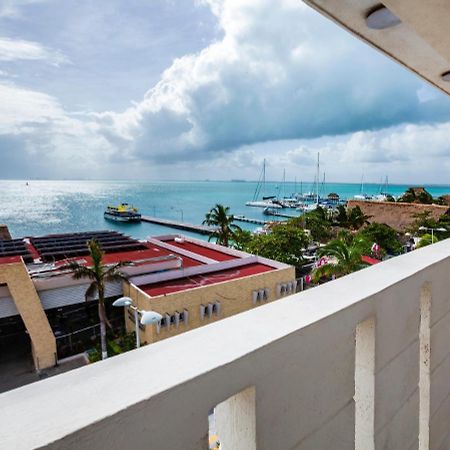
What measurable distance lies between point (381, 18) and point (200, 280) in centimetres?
1176

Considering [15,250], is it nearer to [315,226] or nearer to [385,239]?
[315,226]

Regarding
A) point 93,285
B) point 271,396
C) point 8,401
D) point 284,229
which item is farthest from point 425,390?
point 284,229

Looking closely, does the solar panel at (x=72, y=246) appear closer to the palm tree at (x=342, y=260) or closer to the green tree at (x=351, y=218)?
the palm tree at (x=342, y=260)

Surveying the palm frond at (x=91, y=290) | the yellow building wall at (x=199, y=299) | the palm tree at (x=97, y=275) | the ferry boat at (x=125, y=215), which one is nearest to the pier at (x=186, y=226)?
the ferry boat at (x=125, y=215)

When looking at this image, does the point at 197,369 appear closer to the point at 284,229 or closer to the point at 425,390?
the point at 425,390

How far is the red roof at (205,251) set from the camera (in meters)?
16.0

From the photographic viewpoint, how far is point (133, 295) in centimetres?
1164

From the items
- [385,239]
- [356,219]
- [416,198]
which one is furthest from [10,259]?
[416,198]

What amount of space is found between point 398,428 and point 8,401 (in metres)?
1.31

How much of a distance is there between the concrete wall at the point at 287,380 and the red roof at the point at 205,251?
14.3 meters

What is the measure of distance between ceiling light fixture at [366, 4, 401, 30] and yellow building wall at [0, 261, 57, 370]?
11491 mm

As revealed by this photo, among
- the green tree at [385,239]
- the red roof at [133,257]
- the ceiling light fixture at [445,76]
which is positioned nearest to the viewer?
the ceiling light fixture at [445,76]

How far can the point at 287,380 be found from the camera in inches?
32.0

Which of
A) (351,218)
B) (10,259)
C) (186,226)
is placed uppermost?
A: (10,259)
